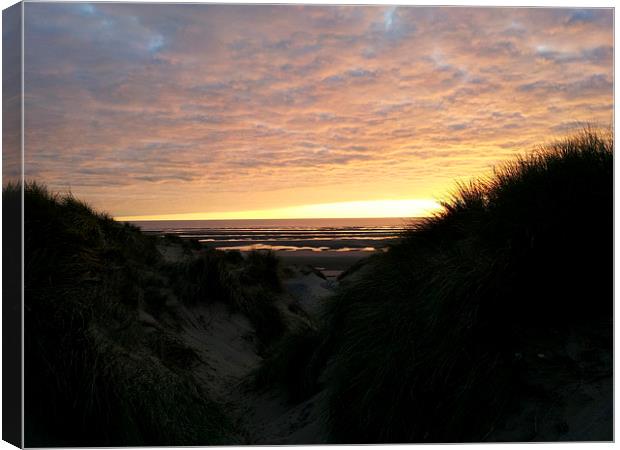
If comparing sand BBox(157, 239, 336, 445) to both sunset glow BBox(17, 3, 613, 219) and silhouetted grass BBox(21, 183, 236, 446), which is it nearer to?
silhouetted grass BBox(21, 183, 236, 446)

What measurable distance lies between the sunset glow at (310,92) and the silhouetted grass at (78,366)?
581 millimetres

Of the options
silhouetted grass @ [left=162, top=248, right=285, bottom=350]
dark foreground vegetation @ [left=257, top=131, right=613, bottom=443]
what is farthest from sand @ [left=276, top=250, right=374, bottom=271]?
dark foreground vegetation @ [left=257, top=131, right=613, bottom=443]

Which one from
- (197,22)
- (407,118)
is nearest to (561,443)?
(407,118)

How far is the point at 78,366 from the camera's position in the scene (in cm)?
408

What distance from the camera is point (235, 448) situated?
14.1ft

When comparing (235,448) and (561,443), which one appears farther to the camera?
(235,448)

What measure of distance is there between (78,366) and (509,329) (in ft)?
9.92

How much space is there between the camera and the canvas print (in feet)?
13.3

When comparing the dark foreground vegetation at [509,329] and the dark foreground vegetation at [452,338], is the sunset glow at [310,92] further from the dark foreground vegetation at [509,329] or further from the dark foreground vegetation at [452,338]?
the dark foreground vegetation at [509,329]

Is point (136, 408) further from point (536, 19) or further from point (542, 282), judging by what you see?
point (536, 19)

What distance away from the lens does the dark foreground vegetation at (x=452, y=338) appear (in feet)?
12.7

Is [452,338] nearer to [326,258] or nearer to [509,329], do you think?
[509,329]

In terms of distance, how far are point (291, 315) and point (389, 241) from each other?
5.81 metres

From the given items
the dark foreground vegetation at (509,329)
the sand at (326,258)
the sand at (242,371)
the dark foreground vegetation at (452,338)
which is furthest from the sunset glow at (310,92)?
the sand at (326,258)
